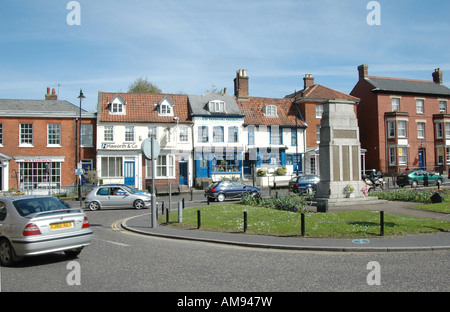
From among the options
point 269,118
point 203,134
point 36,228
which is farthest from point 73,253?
point 269,118

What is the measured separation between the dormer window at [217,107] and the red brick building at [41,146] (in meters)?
11.6

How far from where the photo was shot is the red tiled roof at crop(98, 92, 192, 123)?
39312 millimetres

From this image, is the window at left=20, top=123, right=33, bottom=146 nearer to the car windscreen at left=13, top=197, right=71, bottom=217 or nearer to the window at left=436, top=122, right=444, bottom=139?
the car windscreen at left=13, top=197, right=71, bottom=217

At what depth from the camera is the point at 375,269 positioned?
852 cm

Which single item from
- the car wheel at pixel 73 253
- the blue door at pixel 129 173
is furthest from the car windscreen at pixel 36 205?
the blue door at pixel 129 173

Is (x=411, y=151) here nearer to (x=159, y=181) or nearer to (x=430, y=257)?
(x=159, y=181)

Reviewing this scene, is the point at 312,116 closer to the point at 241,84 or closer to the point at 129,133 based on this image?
the point at 241,84

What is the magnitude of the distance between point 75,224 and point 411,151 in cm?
4585

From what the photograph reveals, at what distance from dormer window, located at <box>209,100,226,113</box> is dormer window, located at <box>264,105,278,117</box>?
209 inches

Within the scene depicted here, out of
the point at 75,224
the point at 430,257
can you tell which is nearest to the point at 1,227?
the point at 75,224

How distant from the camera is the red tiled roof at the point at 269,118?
43.7 m

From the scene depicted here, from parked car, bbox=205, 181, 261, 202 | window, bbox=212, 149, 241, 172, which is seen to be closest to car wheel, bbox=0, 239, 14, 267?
parked car, bbox=205, 181, 261, 202

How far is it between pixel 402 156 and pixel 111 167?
32.6m

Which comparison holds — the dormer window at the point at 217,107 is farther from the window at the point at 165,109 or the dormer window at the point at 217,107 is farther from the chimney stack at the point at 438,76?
the chimney stack at the point at 438,76
